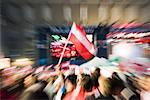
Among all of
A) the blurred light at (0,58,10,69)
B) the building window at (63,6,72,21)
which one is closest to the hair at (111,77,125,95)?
the building window at (63,6,72,21)

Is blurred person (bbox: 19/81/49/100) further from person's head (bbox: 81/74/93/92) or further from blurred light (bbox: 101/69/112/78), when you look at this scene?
blurred light (bbox: 101/69/112/78)

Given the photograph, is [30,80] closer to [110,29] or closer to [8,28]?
[8,28]

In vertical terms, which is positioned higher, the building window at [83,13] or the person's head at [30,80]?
the building window at [83,13]

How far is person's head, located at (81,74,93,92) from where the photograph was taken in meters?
1.42

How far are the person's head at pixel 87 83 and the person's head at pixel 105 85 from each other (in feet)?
0.18

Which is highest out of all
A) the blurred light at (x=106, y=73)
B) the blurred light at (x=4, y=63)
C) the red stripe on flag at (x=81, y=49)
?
the red stripe on flag at (x=81, y=49)

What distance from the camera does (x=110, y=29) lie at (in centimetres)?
141

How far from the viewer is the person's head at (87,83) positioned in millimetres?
1425

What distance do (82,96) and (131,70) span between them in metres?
0.32

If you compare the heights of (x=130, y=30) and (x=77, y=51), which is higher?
(x=130, y=30)

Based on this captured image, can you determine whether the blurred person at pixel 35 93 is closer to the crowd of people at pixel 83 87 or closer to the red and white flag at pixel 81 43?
the crowd of people at pixel 83 87

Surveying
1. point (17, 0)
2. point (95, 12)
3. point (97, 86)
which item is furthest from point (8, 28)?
point (97, 86)

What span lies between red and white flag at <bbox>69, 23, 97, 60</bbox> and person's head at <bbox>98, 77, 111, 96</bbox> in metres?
0.16

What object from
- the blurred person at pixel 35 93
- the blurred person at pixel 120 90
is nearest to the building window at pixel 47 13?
the blurred person at pixel 35 93
